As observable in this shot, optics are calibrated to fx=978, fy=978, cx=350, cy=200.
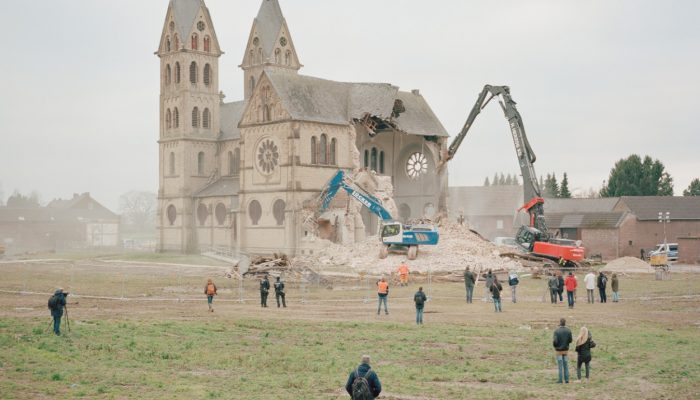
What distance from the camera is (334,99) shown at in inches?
3110

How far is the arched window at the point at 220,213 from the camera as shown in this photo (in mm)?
87000

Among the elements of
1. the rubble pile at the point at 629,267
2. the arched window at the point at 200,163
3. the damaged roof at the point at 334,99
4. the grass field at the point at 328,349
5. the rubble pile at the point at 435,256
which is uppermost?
the damaged roof at the point at 334,99

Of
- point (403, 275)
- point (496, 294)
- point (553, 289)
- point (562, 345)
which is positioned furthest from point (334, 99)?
point (562, 345)

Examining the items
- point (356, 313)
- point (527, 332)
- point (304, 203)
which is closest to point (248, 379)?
point (527, 332)

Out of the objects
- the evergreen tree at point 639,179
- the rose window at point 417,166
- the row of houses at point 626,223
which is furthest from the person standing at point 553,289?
the evergreen tree at point 639,179

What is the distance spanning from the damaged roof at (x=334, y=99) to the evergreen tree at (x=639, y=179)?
37260 mm

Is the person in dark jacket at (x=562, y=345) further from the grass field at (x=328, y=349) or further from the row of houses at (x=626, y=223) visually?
the row of houses at (x=626, y=223)

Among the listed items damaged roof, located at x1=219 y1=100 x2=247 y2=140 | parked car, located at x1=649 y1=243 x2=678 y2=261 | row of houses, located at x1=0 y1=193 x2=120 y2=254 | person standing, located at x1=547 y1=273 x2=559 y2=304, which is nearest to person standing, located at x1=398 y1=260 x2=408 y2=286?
person standing, located at x1=547 y1=273 x2=559 y2=304

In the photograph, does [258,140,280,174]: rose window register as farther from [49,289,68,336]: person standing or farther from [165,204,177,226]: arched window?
[49,289,68,336]: person standing

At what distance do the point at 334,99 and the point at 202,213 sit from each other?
19.2 metres

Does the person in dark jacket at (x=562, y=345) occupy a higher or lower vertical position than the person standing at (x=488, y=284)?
lower

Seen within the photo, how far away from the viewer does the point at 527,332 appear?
32.0 metres

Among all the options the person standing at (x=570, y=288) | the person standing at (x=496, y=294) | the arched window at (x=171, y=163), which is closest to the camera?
the person standing at (x=496, y=294)

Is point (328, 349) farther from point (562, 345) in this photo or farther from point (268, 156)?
point (268, 156)
